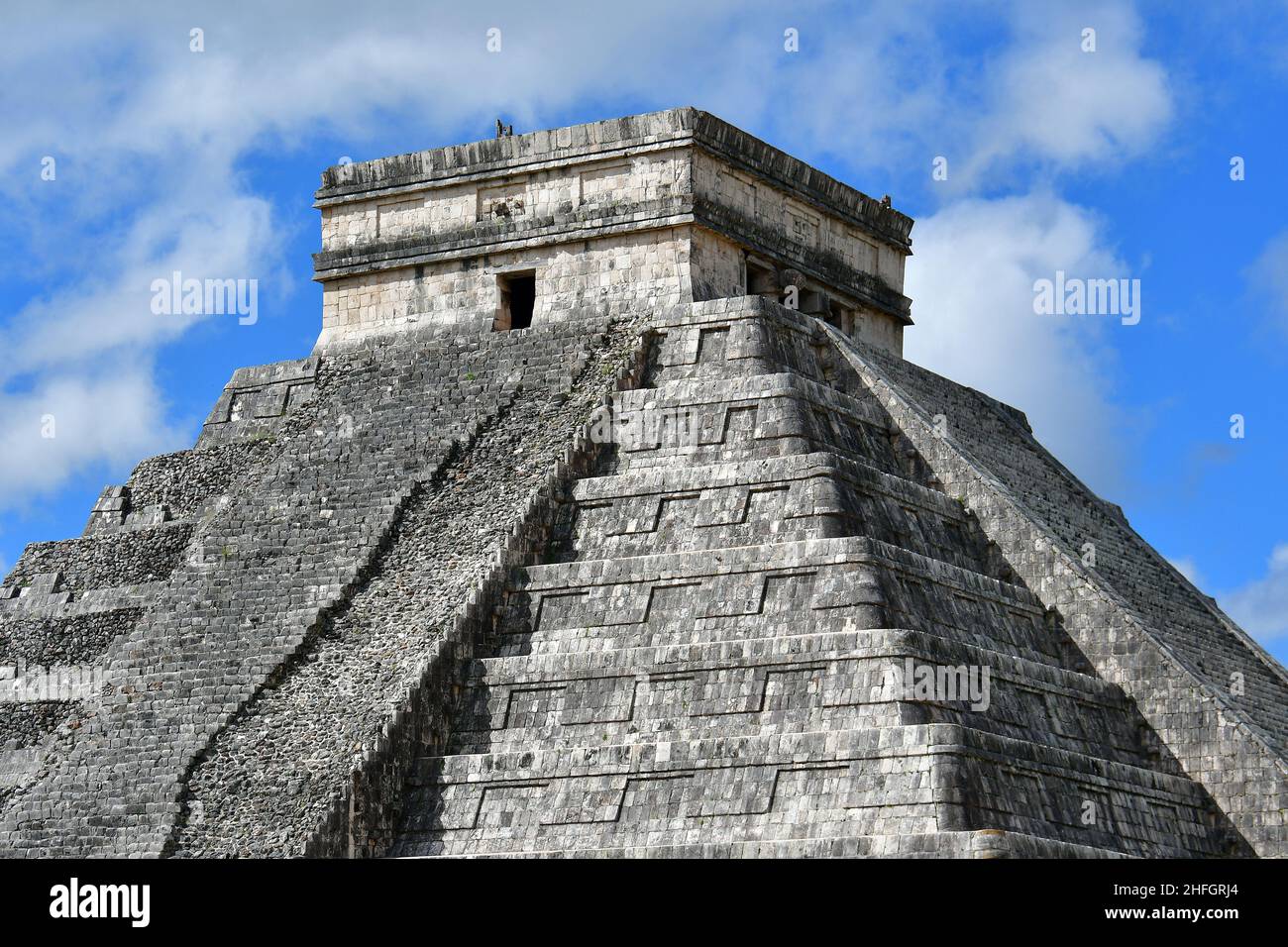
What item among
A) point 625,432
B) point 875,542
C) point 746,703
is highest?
point 625,432

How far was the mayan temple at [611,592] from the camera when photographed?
71.4ft

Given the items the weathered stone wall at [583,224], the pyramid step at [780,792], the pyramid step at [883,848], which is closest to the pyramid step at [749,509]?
the pyramid step at [780,792]

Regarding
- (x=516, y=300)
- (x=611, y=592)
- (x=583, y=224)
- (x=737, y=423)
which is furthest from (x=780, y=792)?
(x=516, y=300)

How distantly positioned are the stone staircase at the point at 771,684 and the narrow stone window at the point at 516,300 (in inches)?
142

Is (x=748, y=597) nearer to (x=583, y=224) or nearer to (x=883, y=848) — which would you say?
(x=883, y=848)

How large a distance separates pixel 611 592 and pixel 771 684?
2294 mm

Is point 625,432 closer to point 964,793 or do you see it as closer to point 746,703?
point 746,703

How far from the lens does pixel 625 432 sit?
1019 inches

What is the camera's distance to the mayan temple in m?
21.8

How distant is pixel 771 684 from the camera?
22.1 metres

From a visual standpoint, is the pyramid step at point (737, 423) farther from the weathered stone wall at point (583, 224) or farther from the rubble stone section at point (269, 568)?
the weathered stone wall at point (583, 224)
